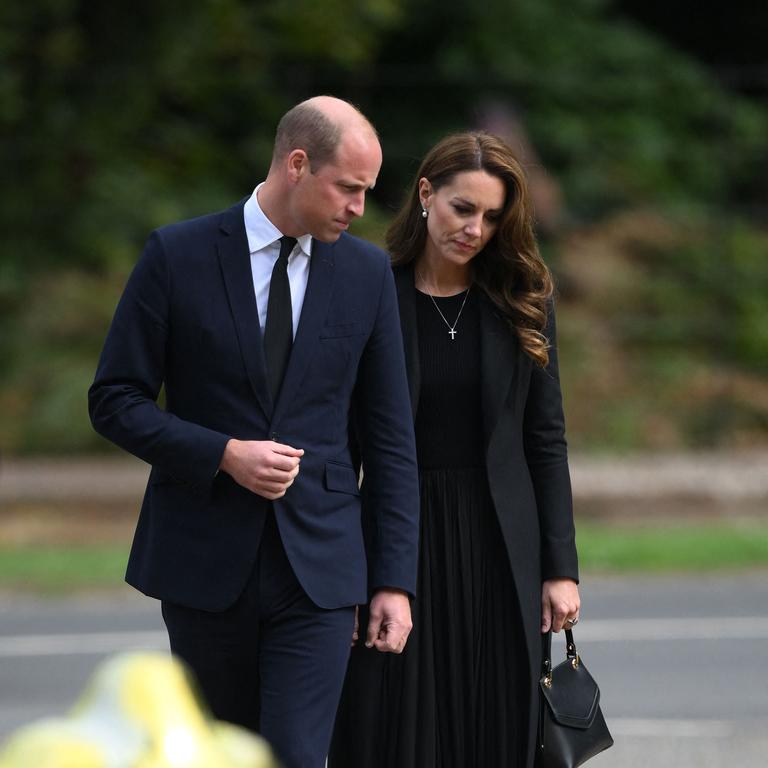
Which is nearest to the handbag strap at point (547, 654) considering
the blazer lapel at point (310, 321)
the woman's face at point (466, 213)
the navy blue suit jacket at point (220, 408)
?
the navy blue suit jacket at point (220, 408)

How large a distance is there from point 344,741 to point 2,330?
37.0 feet

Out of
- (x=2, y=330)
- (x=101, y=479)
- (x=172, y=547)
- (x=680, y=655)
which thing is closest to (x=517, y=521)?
(x=172, y=547)

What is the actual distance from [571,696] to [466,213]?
122 cm

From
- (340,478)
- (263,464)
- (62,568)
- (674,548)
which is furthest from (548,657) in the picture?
(674,548)

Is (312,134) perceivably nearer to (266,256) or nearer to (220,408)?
(266,256)

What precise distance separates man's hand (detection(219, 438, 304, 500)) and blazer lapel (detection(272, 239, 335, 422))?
131 millimetres

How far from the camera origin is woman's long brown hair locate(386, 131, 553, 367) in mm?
3969

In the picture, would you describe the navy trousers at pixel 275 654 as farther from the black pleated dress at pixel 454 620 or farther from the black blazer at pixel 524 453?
the black blazer at pixel 524 453

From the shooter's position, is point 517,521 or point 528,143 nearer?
point 517,521

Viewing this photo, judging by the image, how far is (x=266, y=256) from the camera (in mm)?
3566

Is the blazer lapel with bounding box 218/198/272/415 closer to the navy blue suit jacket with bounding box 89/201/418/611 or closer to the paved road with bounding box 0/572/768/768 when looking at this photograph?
the navy blue suit jacket with bounding box 89/201/418/611

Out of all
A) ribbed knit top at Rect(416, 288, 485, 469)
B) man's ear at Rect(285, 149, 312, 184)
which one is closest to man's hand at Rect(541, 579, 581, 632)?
ribbed knit top at Rect(416, 288, 485, 469)

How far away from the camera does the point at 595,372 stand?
15445 mm

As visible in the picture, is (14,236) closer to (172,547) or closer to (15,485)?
(15,485)
